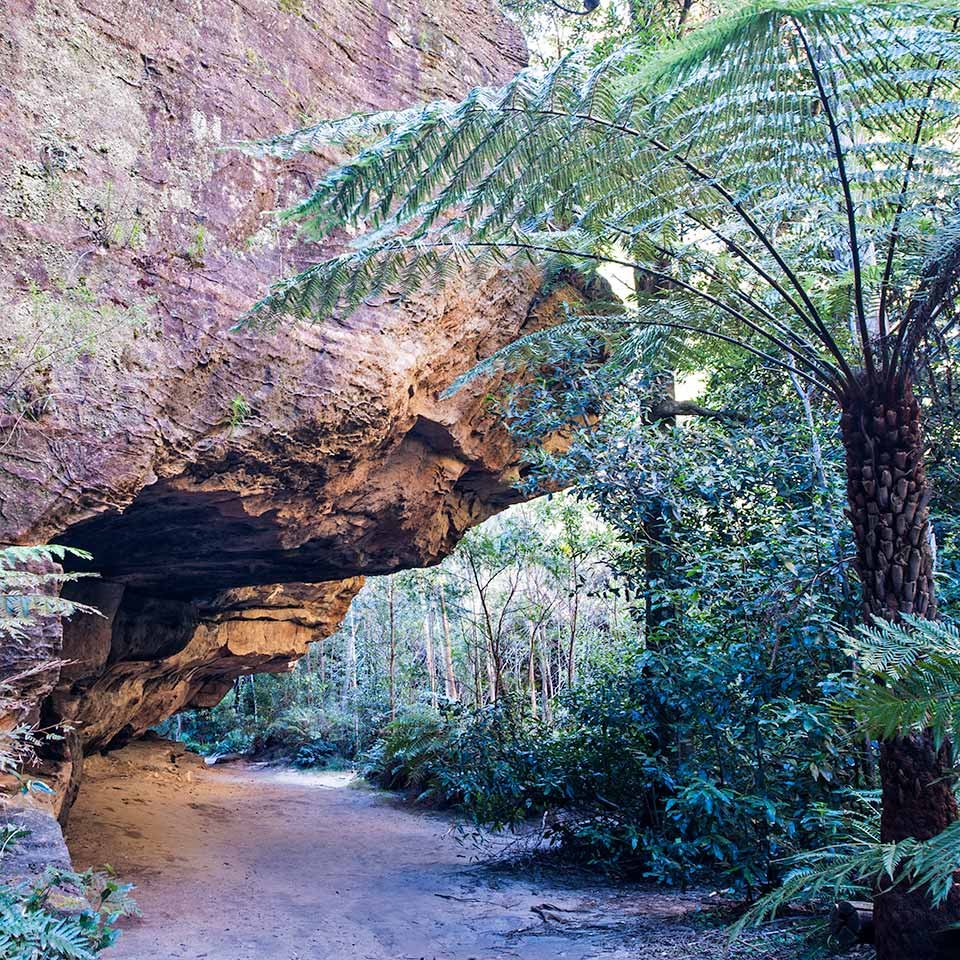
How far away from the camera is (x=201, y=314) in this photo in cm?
544

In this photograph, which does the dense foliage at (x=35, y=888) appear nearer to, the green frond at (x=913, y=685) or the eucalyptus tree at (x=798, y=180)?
the eucalyptus tree at (x=798, y=180)

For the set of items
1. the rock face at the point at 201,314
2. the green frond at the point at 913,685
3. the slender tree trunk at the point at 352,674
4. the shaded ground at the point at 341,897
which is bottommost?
the shaded ground at the point at 341,897

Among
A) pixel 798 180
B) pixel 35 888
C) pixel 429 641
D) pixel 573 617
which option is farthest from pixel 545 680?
pixel 798 180

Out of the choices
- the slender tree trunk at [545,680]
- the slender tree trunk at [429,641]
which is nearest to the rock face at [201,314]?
the slender tree trunk at [545,680]

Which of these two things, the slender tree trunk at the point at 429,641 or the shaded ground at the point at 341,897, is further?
the slender tree trunk at the point at 429,641

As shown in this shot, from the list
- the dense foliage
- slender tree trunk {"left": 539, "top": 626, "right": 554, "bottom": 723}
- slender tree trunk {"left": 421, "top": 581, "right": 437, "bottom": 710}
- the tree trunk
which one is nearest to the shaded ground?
the dense foliage

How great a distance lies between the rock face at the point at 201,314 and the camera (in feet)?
15.9

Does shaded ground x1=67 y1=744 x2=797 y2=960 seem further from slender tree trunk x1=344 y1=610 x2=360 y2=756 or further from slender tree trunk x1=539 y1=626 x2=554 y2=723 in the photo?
slender tree trunk x1=344 y1=610 x2=360 y2=756

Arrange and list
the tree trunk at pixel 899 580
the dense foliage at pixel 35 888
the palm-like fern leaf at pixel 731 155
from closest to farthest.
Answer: the dense foliage at pixel 35 888
the tree trunk at pixel 899 580
the palm-like fern leaf at pixel 731 155

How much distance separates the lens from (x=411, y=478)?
26.7ft

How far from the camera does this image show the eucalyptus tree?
3248 mm

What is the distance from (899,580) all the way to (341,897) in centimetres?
588

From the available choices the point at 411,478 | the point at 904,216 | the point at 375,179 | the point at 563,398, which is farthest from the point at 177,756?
the point at 904,216

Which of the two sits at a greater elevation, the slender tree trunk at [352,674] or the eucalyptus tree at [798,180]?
the eucalyptus tree at [798,180]
